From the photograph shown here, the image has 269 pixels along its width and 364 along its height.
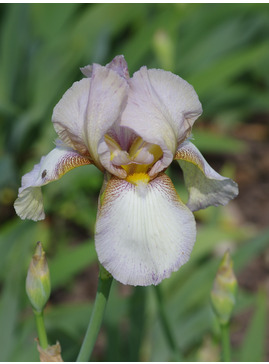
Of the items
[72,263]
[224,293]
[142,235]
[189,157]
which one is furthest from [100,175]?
[142,235]

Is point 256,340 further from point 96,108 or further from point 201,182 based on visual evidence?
point 96,108

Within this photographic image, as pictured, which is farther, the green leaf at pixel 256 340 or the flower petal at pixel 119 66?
the green leaf at pixel 256 340

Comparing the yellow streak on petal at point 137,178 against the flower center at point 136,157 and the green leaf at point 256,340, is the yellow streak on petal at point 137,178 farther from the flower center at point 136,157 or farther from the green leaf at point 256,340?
the green leaf at point 256,340

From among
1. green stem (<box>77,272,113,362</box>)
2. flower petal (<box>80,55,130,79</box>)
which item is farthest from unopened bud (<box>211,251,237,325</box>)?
flower petal (<box>80,55,130,79</box>)

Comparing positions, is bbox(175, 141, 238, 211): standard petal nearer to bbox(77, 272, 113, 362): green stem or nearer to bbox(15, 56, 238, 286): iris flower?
bbox(15, 56, 238, 286): iris flower

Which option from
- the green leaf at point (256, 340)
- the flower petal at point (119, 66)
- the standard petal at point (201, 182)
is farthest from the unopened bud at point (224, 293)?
the green leaf at point (256, 340)

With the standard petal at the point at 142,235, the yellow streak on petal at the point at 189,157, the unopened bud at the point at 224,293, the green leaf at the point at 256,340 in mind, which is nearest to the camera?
the standard petal at the point at 142,235

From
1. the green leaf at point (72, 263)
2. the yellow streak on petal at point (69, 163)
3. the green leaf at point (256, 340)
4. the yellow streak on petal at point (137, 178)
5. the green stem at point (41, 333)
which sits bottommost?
the green leaf at point (256, 340)

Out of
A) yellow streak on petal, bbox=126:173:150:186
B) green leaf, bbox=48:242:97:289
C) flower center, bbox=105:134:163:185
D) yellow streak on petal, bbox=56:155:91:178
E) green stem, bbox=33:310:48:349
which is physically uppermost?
yellow streak on petal, bbox=56:155:91:178

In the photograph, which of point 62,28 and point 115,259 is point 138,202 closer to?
point 115,259
